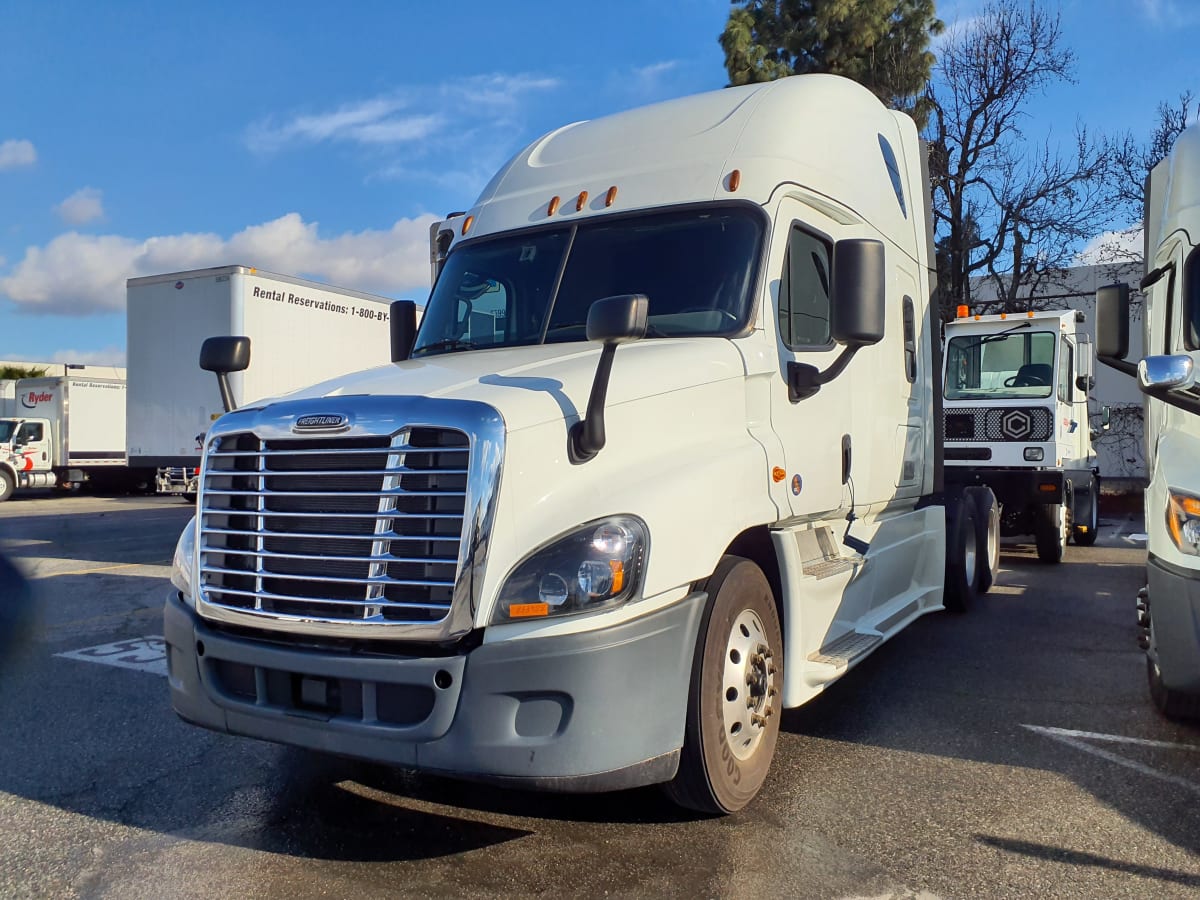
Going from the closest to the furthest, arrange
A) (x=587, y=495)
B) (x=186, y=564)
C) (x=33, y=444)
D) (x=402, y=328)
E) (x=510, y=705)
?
(x=510, y=705) → (x=587, y=495) → (x=186, y=564) → (x=402, y=328) → (x=33, y=444)

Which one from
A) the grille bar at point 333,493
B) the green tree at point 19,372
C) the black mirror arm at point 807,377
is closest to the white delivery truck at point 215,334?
the grille bar at point 333,493

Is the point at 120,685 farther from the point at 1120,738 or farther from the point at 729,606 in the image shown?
the point at 1120,738

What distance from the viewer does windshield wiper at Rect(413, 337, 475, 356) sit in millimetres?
4945

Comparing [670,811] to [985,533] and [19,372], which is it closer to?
[985,533]

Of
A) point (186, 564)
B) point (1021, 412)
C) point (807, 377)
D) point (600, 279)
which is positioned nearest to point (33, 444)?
point (1021, 412)

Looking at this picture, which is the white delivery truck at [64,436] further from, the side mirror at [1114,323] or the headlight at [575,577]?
the side mirror at [1114,323]

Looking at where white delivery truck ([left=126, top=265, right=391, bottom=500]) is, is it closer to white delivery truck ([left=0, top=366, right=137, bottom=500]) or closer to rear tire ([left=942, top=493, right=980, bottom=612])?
white delivery truck ([left=0, top=366, right=137, bottom=500])

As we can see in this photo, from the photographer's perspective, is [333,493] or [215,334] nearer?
[333,493]

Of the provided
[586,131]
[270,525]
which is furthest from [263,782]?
[586,131]

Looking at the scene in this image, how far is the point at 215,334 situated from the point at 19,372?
47.9m

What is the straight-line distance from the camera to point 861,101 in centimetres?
612

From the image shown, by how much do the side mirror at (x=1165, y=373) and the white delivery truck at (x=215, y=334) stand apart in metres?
14.4

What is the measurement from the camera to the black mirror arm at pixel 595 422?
3.39 meters

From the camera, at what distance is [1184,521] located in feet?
13.4
